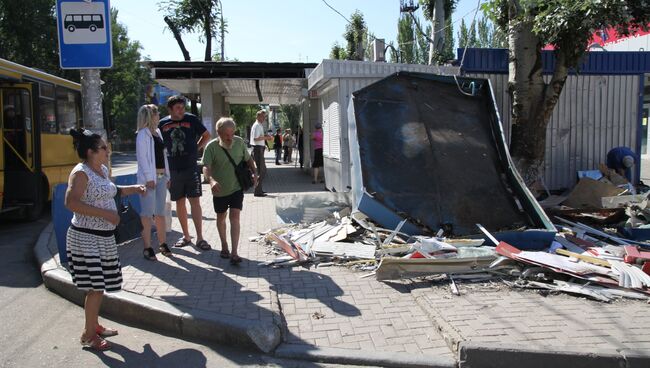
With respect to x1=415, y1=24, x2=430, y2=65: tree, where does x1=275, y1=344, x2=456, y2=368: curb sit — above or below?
below

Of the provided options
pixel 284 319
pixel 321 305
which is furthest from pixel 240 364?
pixel 321 305

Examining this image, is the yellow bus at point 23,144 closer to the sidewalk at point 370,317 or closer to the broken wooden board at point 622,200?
the sidewalk at point 370,317

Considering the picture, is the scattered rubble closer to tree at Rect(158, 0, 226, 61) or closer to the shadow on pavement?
the shadow on pavement

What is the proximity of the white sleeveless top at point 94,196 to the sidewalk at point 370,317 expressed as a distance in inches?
37.8

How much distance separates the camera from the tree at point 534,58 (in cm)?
729

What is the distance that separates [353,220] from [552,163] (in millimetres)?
5117

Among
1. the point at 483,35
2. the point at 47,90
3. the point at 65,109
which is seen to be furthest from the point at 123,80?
the point at 47,90

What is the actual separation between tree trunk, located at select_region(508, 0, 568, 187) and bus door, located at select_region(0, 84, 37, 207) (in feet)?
27.6

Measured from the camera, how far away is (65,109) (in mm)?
11211

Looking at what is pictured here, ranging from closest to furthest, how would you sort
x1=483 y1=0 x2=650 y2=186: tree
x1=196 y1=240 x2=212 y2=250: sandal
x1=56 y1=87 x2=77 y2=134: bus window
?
1. x1=196 y1=240 x2=212 y2=250: sandal
2. x1=483 y1=0 x2=650 y2=186: tree
3. x1=56 y1=87 x2=77 y2=134: bus window

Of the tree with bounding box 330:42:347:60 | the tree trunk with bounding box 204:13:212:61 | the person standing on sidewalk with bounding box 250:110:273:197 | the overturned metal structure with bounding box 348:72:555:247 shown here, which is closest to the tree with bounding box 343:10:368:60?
the tree with bounding box 330:42:347:60

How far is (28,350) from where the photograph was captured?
12.9 ft

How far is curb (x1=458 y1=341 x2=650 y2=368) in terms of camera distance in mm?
3506

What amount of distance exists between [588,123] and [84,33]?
348 inches
